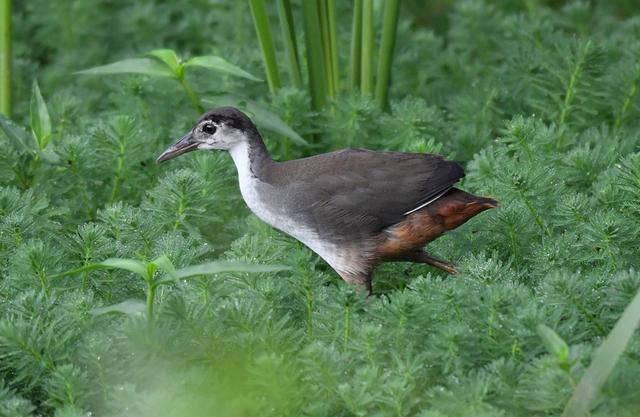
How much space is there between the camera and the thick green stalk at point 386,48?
16.2 ft

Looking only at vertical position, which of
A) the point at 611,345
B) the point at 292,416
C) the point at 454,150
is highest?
the point at 611,345

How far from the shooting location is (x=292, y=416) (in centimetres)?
318

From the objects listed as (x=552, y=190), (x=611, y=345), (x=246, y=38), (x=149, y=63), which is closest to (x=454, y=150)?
(x=552, y=190)

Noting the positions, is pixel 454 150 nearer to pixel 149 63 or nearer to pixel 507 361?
pixel 149 63

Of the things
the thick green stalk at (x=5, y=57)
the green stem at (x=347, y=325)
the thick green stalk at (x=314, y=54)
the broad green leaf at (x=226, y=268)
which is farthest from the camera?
the thick green stalk at (x=314, y=54)

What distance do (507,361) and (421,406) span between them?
26 centimetres

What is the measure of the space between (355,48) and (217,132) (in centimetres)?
94

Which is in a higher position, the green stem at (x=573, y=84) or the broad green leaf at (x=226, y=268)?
the broad green leaf at (x=226, y=268)

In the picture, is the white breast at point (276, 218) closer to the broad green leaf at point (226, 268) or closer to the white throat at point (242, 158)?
the white throat at point (242, 158)

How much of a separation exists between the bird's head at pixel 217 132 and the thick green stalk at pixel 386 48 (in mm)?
812

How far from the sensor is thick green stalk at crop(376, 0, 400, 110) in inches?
194

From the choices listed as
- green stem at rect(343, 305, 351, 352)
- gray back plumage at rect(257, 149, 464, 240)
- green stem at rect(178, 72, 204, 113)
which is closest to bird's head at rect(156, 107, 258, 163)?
green stem at rect(178, 72, 204, 113)

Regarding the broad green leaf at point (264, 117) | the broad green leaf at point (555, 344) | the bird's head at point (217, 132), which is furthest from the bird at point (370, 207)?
the broad green leaf at point (555, 344)

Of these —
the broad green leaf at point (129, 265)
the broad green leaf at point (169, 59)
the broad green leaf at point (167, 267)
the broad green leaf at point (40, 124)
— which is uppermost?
the broad green leaf at point (167, 267)
